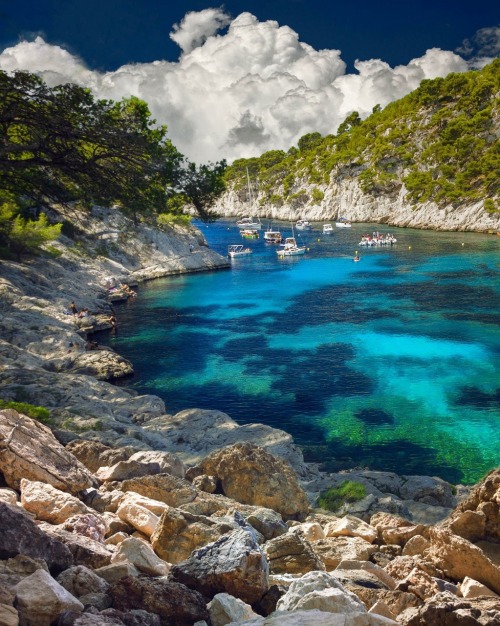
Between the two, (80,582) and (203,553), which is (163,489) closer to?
(203,553)

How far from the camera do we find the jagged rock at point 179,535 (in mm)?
8836

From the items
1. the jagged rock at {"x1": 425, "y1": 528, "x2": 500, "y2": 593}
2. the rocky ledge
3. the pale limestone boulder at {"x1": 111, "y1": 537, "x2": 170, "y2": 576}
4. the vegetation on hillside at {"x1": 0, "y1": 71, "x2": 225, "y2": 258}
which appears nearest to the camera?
the rocky ledge

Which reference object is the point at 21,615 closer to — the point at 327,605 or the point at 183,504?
the point at 327,605

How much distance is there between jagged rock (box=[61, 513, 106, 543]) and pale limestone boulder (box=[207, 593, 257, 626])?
292 cm

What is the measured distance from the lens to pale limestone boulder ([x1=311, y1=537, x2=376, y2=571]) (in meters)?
9.75

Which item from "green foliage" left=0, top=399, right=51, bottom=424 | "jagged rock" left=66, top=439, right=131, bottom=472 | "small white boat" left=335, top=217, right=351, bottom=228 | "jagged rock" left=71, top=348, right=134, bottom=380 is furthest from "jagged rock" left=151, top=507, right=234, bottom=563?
"small white boat" left=335, top=217, right=351, bottom=228

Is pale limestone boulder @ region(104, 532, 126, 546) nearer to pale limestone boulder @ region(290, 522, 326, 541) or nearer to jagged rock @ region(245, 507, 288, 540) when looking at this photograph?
jagged rock @ region(245, 507, 288, 540)

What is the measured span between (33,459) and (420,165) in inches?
5546

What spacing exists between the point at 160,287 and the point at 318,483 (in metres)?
52.4

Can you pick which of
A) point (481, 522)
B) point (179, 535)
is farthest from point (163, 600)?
point (481, 522)

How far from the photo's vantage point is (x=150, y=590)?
644cm

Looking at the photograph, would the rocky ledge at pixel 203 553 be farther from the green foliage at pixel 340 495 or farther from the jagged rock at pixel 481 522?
the green foliage at pixel 340 495

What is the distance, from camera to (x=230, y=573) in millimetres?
6977

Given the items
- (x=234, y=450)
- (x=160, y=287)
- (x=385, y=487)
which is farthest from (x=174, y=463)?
(x=160, y=287)
